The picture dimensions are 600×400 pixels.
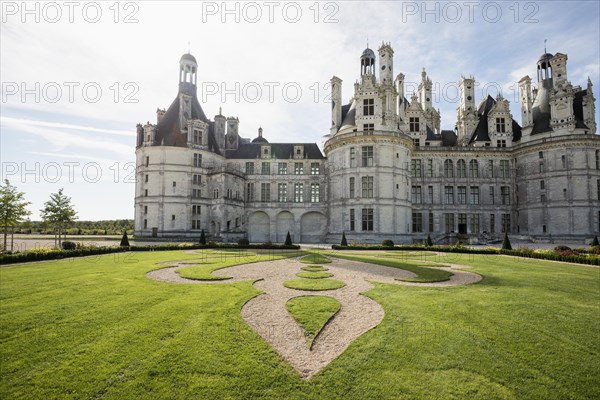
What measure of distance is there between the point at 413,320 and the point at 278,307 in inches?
149

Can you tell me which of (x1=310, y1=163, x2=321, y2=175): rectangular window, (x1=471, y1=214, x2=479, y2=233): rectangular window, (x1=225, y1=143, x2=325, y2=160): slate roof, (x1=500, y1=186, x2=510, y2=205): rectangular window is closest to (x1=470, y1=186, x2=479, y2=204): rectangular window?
(x1=471, y1=214, x2=479, y2=233): rectangular window

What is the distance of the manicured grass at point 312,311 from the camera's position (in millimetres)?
7381

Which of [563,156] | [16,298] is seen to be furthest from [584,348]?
[563,156]

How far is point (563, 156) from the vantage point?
41.0 meters

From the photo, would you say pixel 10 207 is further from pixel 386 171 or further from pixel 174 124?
pixel 386 171

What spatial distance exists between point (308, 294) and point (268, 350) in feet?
14.9

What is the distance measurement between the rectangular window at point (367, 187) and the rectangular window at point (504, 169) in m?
22.3

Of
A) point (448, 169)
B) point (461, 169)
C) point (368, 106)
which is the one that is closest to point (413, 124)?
point (448, 169)

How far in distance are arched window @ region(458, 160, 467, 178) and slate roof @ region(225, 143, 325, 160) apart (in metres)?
20.5

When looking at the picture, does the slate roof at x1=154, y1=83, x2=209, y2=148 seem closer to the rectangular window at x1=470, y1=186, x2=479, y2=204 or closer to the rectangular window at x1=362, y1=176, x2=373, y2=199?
the rectangular window at x1=362, y1=176, x2=373, y2=199

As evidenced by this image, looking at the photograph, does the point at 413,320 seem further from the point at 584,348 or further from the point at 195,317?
the point at 195,317

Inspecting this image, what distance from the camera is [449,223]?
1815 inches

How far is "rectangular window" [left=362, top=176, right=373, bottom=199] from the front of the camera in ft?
130

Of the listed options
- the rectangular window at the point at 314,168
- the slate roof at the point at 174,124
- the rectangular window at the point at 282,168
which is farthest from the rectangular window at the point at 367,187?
the slate roof at the point at 174,124
